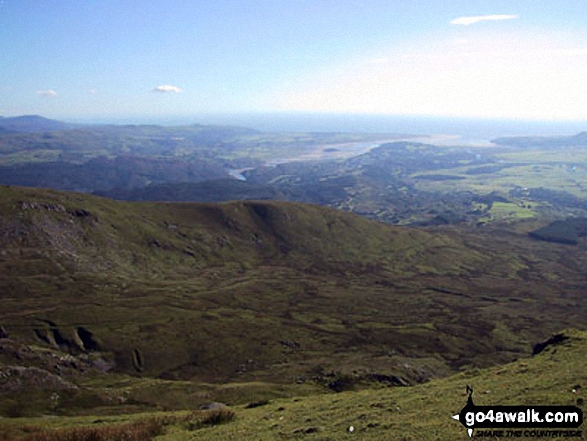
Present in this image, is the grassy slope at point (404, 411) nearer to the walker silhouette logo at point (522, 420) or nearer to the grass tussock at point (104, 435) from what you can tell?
the walker silhouette logo at point (522, 420)

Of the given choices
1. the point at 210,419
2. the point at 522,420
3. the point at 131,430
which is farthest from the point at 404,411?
the point at 131,430

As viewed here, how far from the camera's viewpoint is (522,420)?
97.3 feet

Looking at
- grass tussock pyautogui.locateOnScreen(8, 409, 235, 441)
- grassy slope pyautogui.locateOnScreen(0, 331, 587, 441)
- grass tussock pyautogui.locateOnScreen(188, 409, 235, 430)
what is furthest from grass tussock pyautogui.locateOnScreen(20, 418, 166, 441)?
grass tussock pyautogui.locateOnScreen(188, 409, 235, 430)

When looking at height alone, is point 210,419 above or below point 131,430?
below

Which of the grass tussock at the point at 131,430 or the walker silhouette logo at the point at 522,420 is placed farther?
the grass tussock at the point at 131,430

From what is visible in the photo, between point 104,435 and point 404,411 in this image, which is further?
point 404,411

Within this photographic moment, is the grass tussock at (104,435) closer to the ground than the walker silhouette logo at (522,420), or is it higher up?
closer to the ground

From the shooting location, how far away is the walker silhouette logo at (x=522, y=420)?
27.4 m

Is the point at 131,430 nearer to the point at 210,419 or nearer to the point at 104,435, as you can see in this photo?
the point at 104,435

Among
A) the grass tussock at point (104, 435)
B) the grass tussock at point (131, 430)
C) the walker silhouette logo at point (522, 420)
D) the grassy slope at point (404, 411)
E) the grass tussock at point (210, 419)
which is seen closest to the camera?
the walker silhouette logo at point (522, 420)

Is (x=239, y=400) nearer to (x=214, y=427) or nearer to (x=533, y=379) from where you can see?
(x=214, y=427)

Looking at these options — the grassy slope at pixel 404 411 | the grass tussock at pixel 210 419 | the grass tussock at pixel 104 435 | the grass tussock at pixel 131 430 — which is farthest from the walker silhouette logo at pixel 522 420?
the grass tussock at pixel 104 435

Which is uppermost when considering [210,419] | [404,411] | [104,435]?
[404,411]

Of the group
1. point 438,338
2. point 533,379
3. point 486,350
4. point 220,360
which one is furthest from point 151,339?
point 533,379
